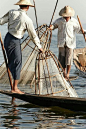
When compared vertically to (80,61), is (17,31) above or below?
above

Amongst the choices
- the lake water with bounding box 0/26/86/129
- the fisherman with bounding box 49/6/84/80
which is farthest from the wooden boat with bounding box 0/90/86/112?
the fisherman with bounding box 49/6/84/80

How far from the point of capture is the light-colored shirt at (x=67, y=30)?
393 inches

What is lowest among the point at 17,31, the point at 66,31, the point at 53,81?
the point at 53,81

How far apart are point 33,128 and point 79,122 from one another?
820 millimetres

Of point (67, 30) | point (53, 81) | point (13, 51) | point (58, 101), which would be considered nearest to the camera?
point (58, 101)

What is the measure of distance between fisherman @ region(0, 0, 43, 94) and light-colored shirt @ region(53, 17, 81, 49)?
8.81 feet

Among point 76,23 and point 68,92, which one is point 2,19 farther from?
point 76,23

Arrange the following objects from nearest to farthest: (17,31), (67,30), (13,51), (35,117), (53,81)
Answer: (35,117) < (17,31) < (13,51) < (53,81) < (67,30)

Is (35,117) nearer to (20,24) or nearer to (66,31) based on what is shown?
(20,24)

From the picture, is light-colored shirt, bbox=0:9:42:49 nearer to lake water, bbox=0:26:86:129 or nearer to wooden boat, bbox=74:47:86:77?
lake water, bbox=0:26:86:129

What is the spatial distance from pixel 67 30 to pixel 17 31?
A: 9.58ft

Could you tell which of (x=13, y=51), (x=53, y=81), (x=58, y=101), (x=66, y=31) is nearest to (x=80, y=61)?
(x=66, y=31)

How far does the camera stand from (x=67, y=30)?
1003 cm

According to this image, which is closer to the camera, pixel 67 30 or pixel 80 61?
pixel 67 30
